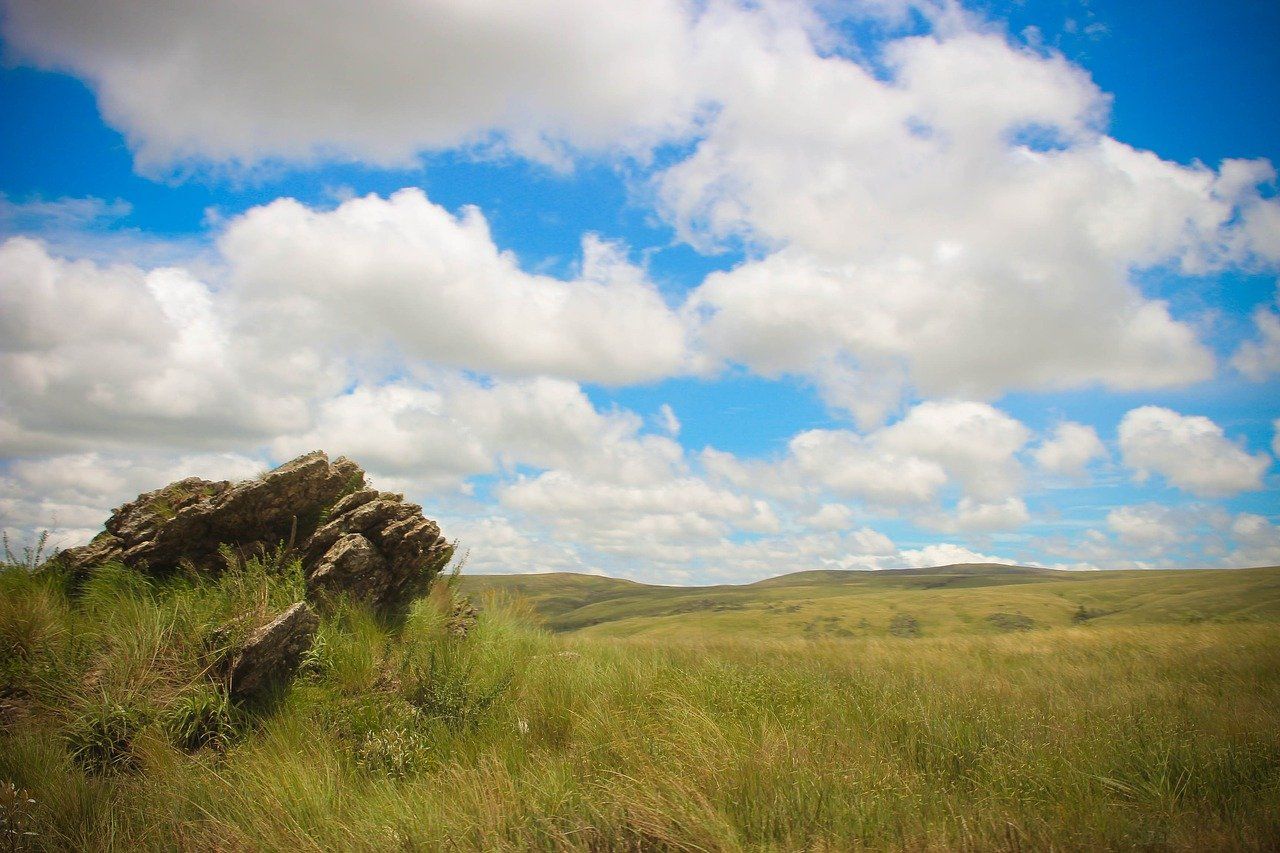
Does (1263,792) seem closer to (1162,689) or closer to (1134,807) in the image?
(1134,807)

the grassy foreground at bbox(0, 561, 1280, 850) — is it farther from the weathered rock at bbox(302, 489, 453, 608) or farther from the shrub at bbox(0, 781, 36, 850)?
the weathered rock at bbox(302, 489, 453, 608)

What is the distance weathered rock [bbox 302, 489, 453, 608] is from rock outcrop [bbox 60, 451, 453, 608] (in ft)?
0.05

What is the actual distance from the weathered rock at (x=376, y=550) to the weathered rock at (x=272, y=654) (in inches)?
69.0

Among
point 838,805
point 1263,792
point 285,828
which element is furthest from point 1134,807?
point 285,828

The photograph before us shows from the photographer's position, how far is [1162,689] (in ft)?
32.3

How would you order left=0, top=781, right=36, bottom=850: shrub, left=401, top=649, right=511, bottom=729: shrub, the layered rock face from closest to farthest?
1. left=0, top=781, right=36, bottom=850: shrub
2. left=401, top=649, right=511, bottom=729: shrub
3. the layered rock face

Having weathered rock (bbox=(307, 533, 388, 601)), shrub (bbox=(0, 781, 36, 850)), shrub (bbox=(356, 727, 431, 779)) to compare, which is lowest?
shrub (bbox=(356, 727, 431, 779))

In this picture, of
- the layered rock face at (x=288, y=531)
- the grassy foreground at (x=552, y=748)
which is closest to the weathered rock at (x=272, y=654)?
the grassy foreground at (x=552, y=748)

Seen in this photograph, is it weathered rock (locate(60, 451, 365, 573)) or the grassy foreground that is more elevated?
weathered rock (locate(60, 451, 365, 573))

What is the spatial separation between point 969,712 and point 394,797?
680 cm

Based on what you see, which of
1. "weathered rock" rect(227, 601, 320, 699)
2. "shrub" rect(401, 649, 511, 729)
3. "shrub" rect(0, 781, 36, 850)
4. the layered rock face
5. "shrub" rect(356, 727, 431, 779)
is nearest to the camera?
"shrub" rect(0, 781, 36, 850)

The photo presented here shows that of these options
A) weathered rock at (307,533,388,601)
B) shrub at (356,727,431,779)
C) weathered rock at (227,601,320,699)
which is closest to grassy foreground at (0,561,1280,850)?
shrub at (356,727,431,779)

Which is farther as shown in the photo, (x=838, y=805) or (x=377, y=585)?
(x=377, y=585)

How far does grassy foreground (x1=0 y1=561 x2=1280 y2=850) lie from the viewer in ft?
15.6
